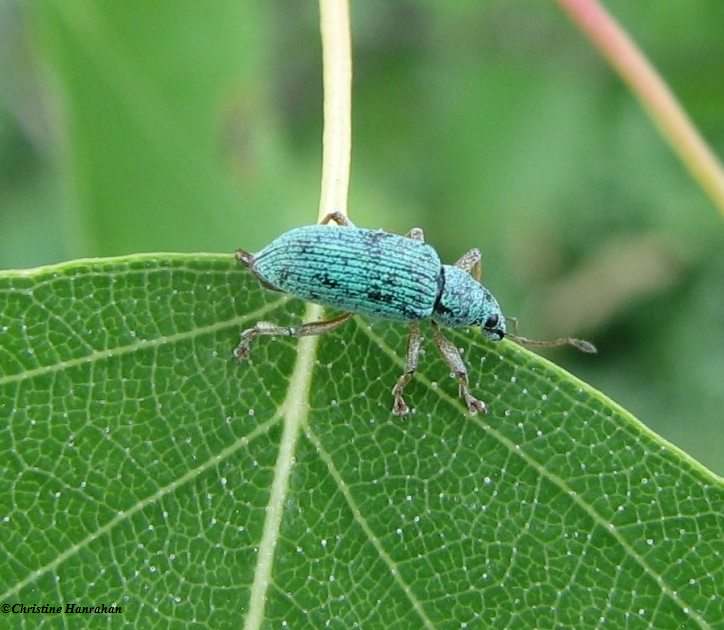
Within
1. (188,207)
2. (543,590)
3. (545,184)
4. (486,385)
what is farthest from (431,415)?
(545,184)

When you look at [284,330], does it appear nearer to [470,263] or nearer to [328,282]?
[328,282]

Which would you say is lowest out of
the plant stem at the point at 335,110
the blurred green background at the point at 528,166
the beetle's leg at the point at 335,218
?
the blurred green background at the point at 528,166

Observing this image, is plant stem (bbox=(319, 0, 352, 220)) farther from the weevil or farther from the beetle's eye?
the beetle's eye

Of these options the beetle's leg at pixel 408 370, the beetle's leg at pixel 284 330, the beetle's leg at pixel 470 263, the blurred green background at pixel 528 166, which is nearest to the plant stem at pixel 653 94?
the beetle's leg at pixel 470 263

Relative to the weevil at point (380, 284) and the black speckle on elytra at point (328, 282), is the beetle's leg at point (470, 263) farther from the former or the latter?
the black speckle on elytra at point (328, 282)

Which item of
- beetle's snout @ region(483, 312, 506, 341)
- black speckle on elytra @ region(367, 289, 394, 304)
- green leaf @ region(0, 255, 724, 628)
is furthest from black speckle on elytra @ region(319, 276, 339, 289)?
beetle's snout @ region(483, 312, 506, 341)

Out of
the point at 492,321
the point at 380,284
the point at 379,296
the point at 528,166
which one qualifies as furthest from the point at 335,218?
the point at 528,166
